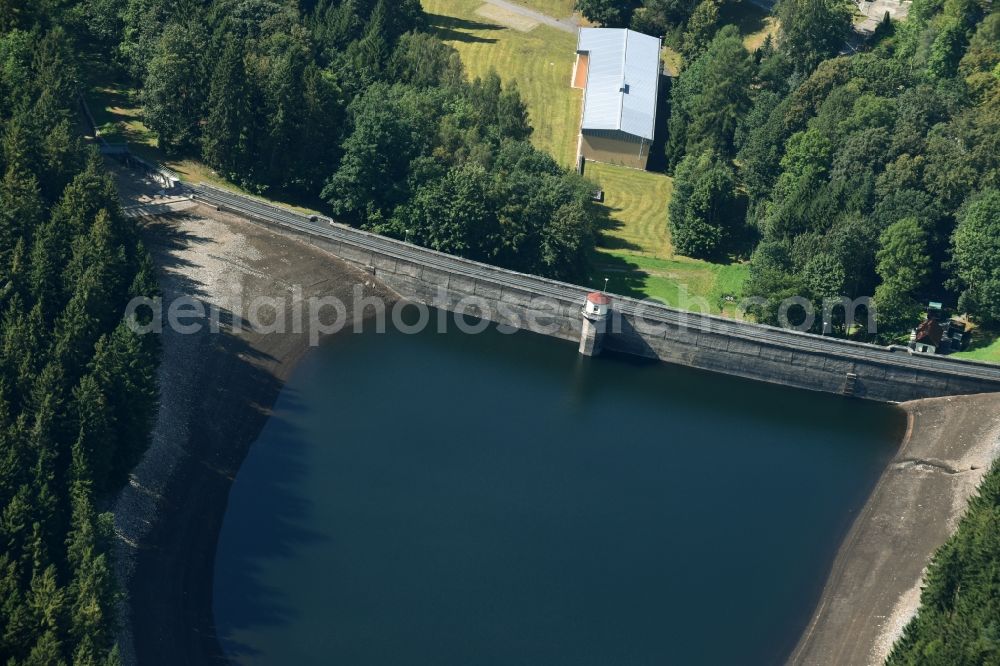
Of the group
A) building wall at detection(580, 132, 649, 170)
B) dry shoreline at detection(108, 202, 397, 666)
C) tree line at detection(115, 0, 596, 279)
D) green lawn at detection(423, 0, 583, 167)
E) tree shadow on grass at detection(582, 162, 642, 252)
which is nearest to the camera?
dry shoreline at detection(108, 202, 397, 666)

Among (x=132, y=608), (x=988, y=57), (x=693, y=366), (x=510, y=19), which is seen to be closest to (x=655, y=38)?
(x=510, y=19)

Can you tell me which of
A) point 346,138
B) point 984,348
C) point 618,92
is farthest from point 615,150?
point 984,348

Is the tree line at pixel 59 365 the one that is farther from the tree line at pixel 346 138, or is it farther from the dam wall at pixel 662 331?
the dam wall at pixel 662 331

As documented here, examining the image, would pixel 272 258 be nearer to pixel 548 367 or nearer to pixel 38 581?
pixel 548 367

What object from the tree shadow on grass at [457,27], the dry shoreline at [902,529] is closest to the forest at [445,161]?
the dry shoreline at [902,529]

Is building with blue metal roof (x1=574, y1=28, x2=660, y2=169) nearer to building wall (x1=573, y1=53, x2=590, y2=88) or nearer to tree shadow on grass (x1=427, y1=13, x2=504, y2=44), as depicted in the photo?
building wall (x1=573, y1=53, x2=590, y2=88)

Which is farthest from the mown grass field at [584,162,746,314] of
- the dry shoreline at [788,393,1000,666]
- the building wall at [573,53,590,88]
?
the dry shoreline at [788,393,1000,666]

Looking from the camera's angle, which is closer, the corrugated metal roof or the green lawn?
the corrugated metal roof
